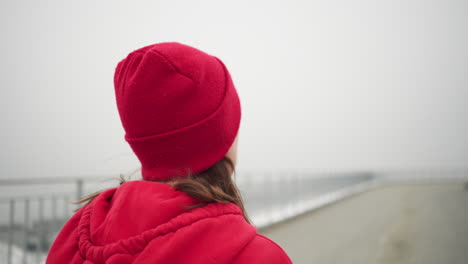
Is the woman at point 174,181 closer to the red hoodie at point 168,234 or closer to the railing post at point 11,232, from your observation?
the red hoodie at point 168,234

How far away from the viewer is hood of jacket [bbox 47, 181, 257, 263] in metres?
0.78

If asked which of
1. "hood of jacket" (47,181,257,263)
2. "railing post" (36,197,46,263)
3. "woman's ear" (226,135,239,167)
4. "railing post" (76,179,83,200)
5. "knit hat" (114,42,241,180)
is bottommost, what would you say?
"railing post" (36,197,46,263)

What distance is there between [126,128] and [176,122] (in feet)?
0.66

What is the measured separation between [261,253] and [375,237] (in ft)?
20.0

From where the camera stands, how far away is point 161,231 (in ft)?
2.64

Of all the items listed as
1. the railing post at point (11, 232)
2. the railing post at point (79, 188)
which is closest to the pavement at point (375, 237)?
the railing post at point (79, 188)

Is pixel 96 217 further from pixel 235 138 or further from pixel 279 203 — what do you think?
pixel 279 203

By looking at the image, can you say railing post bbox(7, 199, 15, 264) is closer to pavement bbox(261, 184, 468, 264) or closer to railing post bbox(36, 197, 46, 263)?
railing post bbox(36, 197, 46, 263)

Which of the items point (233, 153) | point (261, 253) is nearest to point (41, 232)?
point (233, 153)

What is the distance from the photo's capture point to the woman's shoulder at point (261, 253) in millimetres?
803

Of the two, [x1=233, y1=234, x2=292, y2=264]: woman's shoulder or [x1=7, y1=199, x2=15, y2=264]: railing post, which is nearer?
[x1=233, y1=234, x2=292, y2=264]: woman's shoulder

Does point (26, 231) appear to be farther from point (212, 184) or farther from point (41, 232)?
point (212, 184)

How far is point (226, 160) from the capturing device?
1081mm

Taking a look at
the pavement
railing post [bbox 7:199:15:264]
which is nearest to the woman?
railing post [bbox 7:199:15:264]
